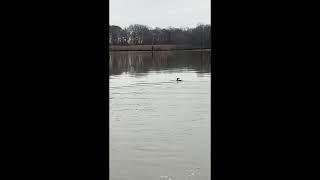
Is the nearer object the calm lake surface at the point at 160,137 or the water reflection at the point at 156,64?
the calm lake surface at the point at 160,137

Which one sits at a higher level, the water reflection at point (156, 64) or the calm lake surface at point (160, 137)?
the water reflection at point (156, 64)

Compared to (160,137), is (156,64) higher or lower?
higher

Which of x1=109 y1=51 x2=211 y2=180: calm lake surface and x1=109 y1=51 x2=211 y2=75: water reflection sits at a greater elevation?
x1=109 y1=51 x2=211 y2=75: water reflection

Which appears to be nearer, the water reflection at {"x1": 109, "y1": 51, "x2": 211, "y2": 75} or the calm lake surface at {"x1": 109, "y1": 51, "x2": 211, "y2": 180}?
the calm lake surface at {"x1": 109, "y1": 51, "x2": 211, "y2": 180}

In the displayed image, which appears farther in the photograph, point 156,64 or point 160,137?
point 156,64
